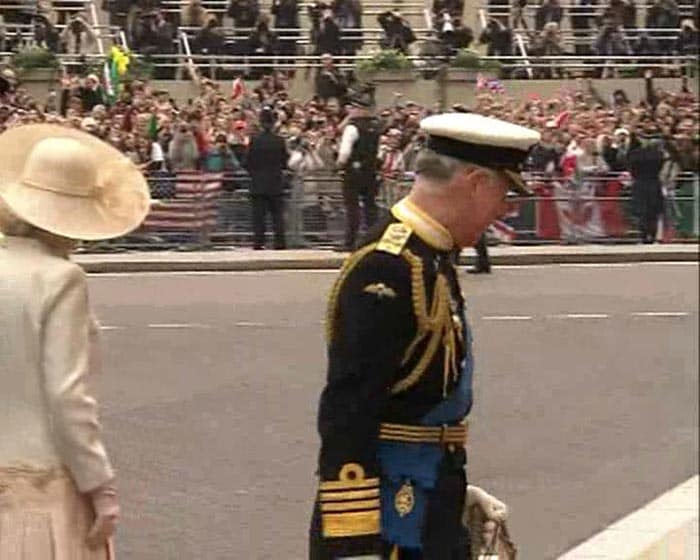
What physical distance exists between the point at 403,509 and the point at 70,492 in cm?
96

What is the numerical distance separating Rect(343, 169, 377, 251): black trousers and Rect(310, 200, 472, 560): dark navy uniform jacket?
52.6 ft

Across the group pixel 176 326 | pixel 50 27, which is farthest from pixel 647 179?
pixel 50 27

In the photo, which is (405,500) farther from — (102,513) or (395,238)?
(102,513)

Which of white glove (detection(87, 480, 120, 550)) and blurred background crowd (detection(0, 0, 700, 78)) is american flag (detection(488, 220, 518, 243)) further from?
white glove (detection(87, 480, 120, 550))

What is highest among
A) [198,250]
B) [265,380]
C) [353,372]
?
[353,372]

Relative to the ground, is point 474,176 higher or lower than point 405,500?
higher

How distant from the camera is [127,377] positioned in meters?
12.1

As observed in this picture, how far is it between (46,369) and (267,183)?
16668 mm

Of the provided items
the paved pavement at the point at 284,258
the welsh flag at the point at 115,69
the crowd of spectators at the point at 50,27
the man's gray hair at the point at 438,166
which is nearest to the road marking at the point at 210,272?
the paved pavement at the point at 284,258

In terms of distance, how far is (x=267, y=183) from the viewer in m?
20.8

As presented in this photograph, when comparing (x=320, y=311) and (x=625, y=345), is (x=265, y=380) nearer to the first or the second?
(x=625, y=345)

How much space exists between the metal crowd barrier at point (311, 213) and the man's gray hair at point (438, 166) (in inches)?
664

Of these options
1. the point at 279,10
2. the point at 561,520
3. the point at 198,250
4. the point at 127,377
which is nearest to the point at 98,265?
the point at 198,250

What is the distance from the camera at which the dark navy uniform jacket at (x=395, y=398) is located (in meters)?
3.47
